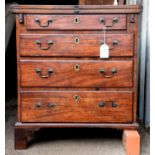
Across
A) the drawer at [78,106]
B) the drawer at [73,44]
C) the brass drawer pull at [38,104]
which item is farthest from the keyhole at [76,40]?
the brass drawer pull at [38,104]

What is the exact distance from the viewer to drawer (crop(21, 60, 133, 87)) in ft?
5.60

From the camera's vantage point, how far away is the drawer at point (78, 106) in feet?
5.65

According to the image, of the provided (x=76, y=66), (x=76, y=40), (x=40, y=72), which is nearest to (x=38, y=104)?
(x=40, y=72)

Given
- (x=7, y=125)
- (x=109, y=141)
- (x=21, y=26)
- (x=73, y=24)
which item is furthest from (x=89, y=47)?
(x=7, y=125)

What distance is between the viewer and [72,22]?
1691 millimetres

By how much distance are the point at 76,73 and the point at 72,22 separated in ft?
0.84

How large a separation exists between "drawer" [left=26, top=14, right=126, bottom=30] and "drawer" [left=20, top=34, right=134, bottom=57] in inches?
1.6

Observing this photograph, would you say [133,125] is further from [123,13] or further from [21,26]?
[21,26]

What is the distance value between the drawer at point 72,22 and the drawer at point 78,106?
328 mm

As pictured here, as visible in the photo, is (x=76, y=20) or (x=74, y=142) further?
(x=74, y=142)

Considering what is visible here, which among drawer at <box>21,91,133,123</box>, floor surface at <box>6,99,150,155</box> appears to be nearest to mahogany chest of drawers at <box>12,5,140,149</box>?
drawer at <box>21,91,133,123</box>

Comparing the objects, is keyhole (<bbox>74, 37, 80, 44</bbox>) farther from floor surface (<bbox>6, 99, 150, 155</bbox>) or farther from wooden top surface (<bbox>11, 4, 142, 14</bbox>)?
floor surface (<bbox>6, 99, 150, 155</bbox>)

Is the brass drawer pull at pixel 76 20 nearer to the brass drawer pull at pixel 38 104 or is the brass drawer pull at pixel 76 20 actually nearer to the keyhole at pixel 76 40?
the keyhole at pixel 76 40

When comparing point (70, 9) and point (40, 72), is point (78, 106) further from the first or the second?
point (70, 9)
